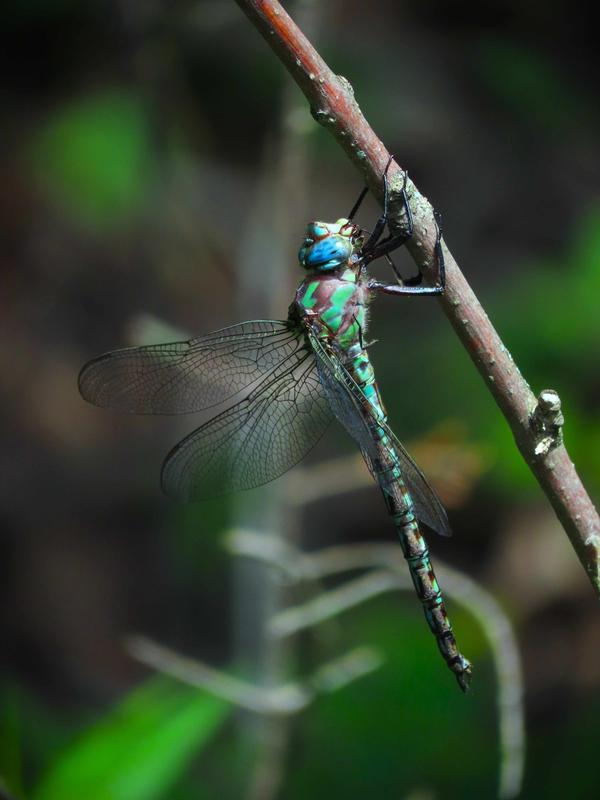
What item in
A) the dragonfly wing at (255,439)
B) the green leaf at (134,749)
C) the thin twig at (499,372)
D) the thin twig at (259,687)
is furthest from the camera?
the thin twig at (259,687)

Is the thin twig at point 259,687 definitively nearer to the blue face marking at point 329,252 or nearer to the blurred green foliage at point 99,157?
the blue face marking at point 329,252

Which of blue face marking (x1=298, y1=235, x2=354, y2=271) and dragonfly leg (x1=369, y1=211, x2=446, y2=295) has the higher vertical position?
blue face marking (x1=298, y1=235, x2=354, y2=271)

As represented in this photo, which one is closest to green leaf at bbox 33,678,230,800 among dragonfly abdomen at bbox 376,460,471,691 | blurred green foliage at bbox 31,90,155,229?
dragonfly abdomen at bbox 376,460,471,691

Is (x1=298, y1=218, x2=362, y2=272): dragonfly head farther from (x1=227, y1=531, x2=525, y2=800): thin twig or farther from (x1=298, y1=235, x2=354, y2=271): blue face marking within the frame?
(x1=227, y1=531, x2=525, y2=800): thin twig

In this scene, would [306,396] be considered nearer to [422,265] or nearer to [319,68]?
[422,265]

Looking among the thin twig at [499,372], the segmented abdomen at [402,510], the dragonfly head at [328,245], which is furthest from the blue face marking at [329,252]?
the thin twig at [499,372]

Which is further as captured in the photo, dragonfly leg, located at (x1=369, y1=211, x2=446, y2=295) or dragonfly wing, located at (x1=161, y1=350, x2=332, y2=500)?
dragonfly wing, located at (x1=161, y1=350, x2=332, y2=500)

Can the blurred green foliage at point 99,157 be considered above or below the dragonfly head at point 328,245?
above
